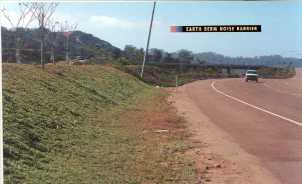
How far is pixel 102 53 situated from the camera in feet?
44.2

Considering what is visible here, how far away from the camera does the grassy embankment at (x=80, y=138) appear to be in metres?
7.08

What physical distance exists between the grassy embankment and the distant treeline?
1234 millimetres

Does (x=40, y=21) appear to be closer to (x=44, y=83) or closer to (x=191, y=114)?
(x=44, y=83)

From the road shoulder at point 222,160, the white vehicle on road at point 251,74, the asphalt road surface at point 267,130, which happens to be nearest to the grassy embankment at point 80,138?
the road shoulder at point 222,160

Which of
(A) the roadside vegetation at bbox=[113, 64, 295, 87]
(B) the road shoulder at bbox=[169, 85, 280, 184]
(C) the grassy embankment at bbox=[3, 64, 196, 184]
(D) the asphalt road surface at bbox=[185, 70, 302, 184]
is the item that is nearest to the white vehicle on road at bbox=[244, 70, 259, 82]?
(A) the roadside vegetation at bbox=[113, 64, 295, 87]

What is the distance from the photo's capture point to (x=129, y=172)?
740cm

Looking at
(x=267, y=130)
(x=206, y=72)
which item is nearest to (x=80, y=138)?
(x=206, y=72)

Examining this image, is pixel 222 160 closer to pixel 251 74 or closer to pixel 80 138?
pixel 80 138

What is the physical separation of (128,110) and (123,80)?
11916mm

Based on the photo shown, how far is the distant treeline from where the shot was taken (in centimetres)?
655

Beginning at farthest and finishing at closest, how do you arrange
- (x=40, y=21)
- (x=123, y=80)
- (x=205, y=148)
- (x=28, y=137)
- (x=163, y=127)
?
1. (x=123, y=80)
2. (x=40, y=21)
3. (x=163, y=127)
4. (x=205, y=148)
5. (x=28, y=137)

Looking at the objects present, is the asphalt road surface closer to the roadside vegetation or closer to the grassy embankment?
the roadside vegetation

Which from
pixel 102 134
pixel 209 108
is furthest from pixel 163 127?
pixel 209 108

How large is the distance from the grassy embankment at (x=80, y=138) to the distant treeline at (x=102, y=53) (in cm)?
123
